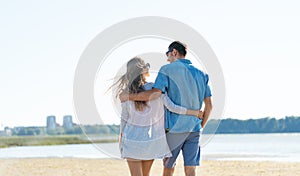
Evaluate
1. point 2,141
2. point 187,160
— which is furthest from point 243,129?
point 187,160

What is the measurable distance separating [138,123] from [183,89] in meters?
0.58

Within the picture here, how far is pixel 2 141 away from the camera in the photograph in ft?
150

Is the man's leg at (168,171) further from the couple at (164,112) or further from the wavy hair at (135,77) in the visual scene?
the wavy hair at (135,77)

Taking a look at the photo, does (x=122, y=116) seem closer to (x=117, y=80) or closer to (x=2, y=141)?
(x=117, y=80)

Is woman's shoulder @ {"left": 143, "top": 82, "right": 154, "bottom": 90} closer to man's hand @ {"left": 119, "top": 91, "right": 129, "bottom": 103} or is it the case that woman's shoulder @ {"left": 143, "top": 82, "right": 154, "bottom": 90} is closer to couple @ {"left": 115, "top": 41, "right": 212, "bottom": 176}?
couple @ {"left": 115, "top": 41, "right": 212, "bottom": 176}

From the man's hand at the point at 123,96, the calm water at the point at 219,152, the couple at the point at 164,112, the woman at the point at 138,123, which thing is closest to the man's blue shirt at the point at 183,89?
the couple at the point at 164,112

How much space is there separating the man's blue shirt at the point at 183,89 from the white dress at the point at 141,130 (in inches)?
7.2

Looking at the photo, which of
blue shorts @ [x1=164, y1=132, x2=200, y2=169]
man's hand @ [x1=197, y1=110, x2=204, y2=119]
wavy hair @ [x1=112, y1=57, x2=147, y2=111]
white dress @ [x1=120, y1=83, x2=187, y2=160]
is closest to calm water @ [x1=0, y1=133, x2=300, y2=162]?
white dress @ [x1=120, y1=83, x2=187, y2=160]

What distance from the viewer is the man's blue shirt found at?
6.12m

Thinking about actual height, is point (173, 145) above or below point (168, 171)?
above

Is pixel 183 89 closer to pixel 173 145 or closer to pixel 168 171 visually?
pixel 173 145

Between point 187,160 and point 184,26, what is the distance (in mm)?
1304

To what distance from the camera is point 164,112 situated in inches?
240

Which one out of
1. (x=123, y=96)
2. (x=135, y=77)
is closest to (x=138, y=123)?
(x=123, y=96)
